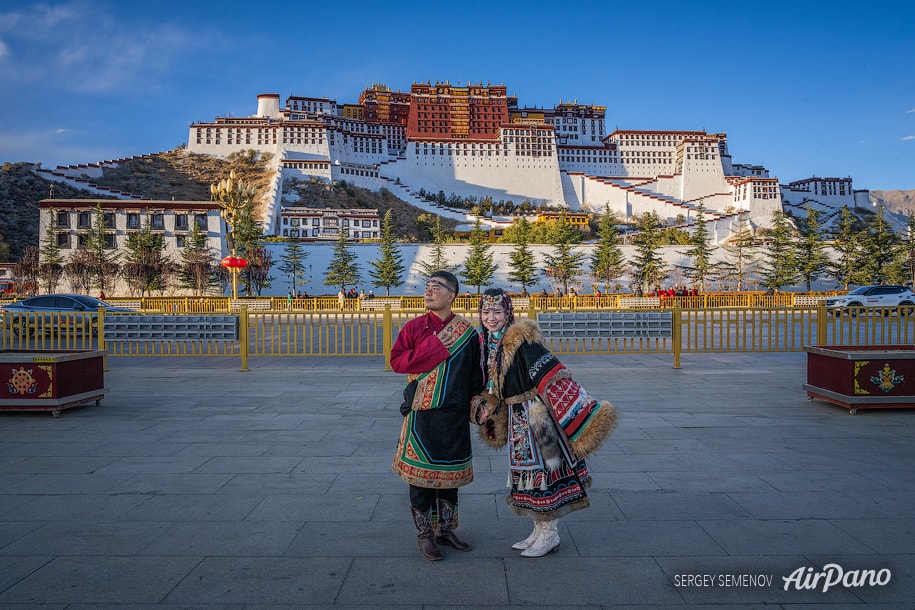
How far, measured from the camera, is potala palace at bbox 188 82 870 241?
73.2 meters

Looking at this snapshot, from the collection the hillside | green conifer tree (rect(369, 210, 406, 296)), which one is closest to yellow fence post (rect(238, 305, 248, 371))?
green conifer tree (rect(369, 210, 406, 296))

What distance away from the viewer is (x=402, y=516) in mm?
3598

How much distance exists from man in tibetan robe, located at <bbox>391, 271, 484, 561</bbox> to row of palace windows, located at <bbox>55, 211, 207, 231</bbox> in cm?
4156

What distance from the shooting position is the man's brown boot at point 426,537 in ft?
9.78

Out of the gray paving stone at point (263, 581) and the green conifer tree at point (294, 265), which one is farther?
the green conifer tree at point (294, 265)

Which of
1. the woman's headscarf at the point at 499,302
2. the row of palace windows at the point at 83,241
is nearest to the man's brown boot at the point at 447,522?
the woman's headscarf at the point at 499,302

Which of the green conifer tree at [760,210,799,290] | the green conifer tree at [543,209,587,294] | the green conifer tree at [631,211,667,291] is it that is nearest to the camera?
the green conifer tree at [760,210,799,290]

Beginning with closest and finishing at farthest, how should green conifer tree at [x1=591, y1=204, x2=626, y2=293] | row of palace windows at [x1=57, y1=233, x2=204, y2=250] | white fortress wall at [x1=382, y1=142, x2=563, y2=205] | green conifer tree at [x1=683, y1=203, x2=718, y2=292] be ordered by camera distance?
row of palace windows at [x1=57, y1=233, x2=204, y2=250] < green conifer tree at [x1=683, y1=203, x2=718, y2=292] < green conifer tree at [x1=591, y1=204, x2=626, y2=293] < white fortress wall at [x1=382, y1=142, x2=563, y2=205]

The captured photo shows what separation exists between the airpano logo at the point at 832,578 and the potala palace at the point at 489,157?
6589 cm

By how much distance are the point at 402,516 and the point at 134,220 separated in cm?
4400

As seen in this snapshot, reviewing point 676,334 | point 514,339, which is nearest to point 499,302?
point 514,339

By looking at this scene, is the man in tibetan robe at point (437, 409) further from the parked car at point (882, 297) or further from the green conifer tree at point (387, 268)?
the green conifer tree at point (387, 268)

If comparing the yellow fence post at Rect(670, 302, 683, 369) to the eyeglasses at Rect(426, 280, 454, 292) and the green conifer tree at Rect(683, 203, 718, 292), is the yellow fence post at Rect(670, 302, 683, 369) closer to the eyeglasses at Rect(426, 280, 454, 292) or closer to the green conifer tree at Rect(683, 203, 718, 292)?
the eyeglasses at Rect(426, 280, 454, 292)

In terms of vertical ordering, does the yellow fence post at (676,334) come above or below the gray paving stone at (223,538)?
above
